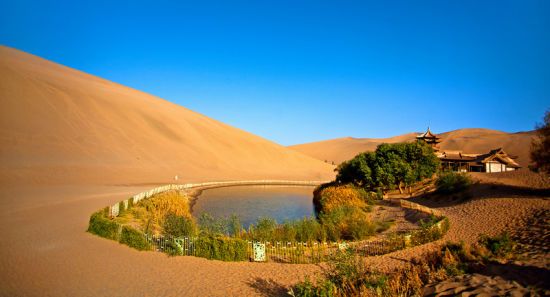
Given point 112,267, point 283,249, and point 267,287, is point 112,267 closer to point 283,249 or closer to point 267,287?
point 267,287

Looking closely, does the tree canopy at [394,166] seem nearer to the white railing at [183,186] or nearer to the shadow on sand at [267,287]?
the white railing at [183,186]

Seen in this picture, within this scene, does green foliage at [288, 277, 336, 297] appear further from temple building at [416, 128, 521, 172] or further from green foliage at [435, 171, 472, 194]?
temple building at [416, 128, 521, 172]

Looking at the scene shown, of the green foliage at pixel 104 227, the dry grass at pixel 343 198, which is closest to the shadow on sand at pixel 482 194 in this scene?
the dry grass at pixel 343 198

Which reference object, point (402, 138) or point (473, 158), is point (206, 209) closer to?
point (473, 158)

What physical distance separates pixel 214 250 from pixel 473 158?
1589 inches

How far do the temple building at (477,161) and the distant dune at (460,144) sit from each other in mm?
35326

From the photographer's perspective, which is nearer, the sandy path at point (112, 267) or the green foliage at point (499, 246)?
the sandy path at point (112, 267)

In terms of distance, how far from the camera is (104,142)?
48500mm

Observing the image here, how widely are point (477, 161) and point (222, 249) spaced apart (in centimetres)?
3900

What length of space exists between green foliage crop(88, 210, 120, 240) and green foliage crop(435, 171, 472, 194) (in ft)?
73.6

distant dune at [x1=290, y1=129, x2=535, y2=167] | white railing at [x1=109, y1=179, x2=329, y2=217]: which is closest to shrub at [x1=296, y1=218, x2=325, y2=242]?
white railing at [x1=109, y1=179, x2=329, y2=217]

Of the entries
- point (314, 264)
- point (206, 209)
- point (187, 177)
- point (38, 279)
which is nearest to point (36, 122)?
point (187, 177)

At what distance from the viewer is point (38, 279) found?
870cm

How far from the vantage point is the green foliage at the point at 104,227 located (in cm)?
1295
